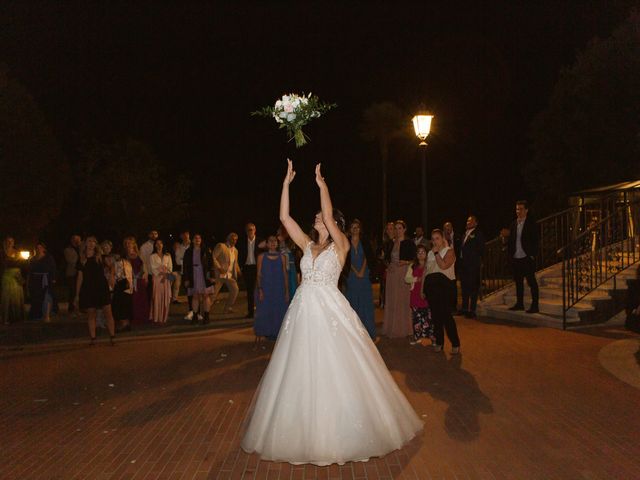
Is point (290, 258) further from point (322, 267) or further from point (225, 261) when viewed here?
point (322, 267)

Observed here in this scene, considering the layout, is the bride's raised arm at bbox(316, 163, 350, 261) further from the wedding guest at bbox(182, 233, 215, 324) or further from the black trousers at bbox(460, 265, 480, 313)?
the black trousers at bbox(460, 265, 480, 313)

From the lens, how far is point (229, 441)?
604cm

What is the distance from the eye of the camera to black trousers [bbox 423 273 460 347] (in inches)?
393

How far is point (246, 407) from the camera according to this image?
7.21 meters

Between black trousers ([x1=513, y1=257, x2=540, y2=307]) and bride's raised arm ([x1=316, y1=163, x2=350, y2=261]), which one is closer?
bride's raised arm ([x1=316, y1=163, x2=350, y2=261])

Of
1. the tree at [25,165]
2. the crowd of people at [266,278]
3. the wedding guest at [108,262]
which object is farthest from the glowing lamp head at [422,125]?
the tree at [25,165]

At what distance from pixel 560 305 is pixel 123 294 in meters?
8.54

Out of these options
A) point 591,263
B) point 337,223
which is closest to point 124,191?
point 591,263

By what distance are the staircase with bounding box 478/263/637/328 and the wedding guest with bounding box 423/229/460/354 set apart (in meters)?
3.35

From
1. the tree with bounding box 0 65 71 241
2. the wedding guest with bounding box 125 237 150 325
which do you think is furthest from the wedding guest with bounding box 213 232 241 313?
the tree with bounding box 0 65 71 241

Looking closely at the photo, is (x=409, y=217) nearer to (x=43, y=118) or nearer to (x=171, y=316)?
(x=43, y=118)

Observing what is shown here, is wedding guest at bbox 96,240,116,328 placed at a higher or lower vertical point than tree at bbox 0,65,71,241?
lower

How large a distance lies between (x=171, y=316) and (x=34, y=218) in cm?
1999

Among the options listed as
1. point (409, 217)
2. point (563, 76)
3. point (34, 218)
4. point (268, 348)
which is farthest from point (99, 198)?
point (268, 348)
